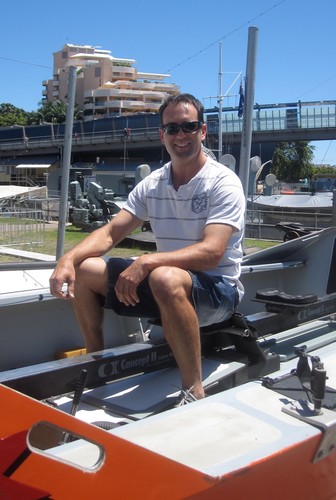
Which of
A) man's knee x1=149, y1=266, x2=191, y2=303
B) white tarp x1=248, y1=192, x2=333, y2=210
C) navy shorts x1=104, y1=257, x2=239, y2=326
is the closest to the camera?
man's knee x1=149, y1=266, x2=191, y2=303

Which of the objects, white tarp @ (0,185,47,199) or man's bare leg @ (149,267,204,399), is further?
white tarp @ (0,185,47,199)

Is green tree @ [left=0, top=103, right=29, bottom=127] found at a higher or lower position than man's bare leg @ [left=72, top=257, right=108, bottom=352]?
higher

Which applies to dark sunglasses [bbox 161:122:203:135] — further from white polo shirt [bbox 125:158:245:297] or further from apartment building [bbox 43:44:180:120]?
apartment building [bbox 43:44:180:120]

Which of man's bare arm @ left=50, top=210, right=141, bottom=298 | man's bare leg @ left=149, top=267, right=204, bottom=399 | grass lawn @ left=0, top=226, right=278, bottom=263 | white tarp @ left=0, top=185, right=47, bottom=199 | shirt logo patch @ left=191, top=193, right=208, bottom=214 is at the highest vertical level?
white tarp @ left=0, top=185, right=47, bottom=199

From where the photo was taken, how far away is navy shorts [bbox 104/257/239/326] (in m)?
2.80

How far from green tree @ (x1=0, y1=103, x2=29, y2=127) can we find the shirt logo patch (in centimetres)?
10933

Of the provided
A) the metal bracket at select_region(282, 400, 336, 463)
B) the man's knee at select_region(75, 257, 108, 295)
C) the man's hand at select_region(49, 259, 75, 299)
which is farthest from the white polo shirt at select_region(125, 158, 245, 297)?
the metal bracket at select_region(282, 400, 336, 463)

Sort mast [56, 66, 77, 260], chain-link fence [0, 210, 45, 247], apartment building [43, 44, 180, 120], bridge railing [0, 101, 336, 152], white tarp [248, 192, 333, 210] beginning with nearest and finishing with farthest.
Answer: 1. mast [56, 66, 77, 260]
2. chain-link fence [0, 210, 45, 247]
3. white tarp [248, 192, 333, 210]
4. bridge railing [0, 101, 336, 152]
5. apartment building [43, 44, 180, 120]

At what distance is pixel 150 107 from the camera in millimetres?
107812

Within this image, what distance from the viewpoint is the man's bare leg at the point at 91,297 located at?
117 inches

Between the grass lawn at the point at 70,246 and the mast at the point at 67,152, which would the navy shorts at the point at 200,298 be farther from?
the grass lawn at the point at 70,246

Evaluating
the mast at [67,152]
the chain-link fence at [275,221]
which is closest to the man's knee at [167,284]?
the mast at [67,152]

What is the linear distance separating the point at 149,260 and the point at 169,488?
3.99 feet

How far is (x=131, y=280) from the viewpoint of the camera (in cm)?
267
